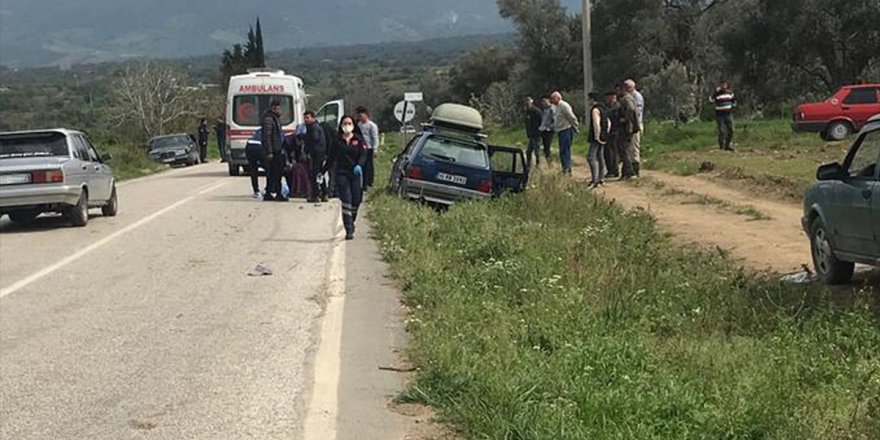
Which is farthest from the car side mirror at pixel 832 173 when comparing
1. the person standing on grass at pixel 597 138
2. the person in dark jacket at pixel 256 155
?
the person in dark jacket at pixel 256 155

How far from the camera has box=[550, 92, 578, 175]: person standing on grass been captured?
2170 centimetres

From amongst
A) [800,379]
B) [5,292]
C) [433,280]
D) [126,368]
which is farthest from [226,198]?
[800,379]

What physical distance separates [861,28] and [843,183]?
3097cm

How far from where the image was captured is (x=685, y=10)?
51.2m

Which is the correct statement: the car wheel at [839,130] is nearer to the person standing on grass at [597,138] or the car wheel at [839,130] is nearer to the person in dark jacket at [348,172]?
the person standing on grass at [597,138]

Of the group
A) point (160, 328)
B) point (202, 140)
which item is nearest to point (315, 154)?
point (160, 328)

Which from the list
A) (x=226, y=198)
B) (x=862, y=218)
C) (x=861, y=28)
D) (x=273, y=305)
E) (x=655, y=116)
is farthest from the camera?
(x=655, y=116)

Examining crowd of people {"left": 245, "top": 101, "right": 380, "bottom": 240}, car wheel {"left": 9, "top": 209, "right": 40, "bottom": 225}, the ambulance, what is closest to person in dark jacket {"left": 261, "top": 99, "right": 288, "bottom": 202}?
crowd of people {"left": 245, "top": 101, "right": 380, "bottom": 240}

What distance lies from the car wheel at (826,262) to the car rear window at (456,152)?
914 centimetres

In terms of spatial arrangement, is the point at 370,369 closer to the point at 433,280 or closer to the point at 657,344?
the point at 657,344

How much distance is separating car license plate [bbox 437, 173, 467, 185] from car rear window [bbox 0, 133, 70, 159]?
6.19 meters

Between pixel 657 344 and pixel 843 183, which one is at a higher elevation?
pixel 843 183

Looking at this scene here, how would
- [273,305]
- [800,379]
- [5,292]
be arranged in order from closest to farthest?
[800,379], [273,305], [5,292]

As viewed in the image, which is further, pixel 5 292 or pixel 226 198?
pixel 226 198
